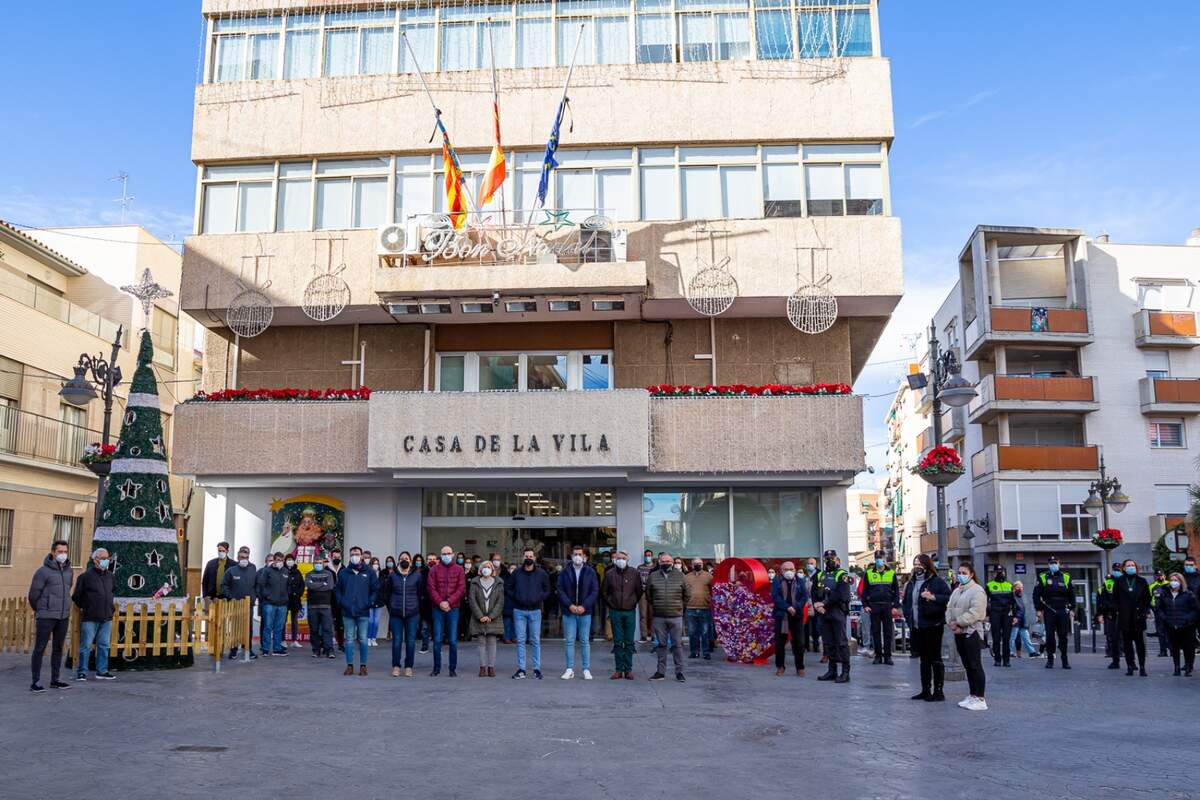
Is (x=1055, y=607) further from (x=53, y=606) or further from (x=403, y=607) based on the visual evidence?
(x=53, y=606)

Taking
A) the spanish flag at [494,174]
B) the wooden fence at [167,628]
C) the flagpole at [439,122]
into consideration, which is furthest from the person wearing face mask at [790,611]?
the flagpole at [439,122]

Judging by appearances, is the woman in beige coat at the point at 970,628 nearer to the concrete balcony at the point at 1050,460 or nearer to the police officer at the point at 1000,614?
the police officer at the point at 1000,614

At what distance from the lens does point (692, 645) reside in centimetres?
2000

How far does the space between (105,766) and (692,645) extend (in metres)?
12.8

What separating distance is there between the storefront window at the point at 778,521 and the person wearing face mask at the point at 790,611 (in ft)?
24.8

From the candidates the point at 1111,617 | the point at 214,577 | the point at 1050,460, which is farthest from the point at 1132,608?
the point at 1050,460

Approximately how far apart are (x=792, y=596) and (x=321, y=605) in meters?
8.19

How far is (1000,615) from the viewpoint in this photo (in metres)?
20.0

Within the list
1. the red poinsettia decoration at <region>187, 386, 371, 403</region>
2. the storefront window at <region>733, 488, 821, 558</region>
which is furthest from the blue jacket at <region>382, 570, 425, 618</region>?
the storefront window at <region>733, 488, 821, 558</region>

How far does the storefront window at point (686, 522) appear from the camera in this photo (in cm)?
2477

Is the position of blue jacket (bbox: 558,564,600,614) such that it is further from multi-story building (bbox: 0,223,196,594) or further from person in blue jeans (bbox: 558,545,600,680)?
multi-story building (bbox: 0,223,196,594)

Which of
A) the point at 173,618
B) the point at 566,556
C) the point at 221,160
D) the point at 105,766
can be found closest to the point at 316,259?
the point at 221,160

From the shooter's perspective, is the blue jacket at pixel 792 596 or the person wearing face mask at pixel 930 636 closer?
the person wearing face mask at pixel 930 636

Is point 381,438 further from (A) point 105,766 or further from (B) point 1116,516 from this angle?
(B) point 1116,516
